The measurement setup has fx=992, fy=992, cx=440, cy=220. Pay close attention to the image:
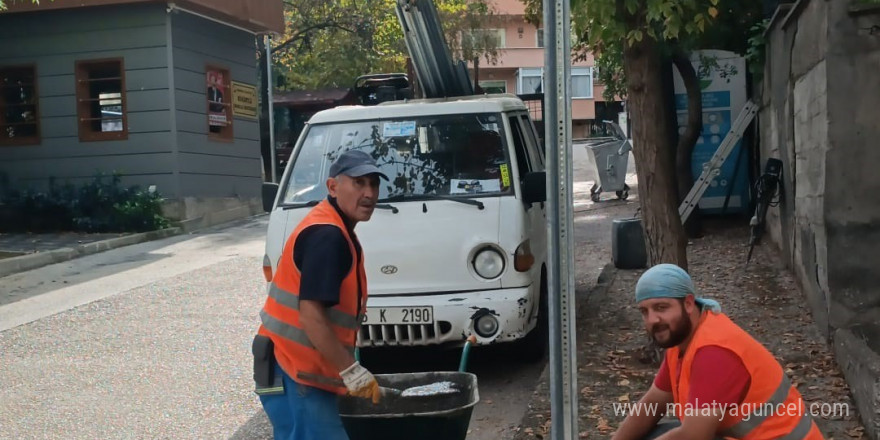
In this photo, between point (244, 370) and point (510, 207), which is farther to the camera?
point (244, 370)

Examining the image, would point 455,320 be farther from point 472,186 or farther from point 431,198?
point 472,186

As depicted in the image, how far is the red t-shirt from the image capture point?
323 centimetres

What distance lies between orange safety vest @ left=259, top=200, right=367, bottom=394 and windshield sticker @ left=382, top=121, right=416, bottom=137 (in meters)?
3.78

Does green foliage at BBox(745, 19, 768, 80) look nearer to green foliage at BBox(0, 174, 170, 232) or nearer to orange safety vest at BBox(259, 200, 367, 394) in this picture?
orange safety vest at BBox(259, 200, 367, 394)

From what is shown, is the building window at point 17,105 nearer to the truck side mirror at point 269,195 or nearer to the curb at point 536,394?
the curb at point 536,394

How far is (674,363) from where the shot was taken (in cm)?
360

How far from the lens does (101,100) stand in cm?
1875

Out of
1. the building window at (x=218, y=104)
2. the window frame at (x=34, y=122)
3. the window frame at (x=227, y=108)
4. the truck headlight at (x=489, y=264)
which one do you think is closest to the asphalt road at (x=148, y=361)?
the truck headlight at (x=489, y=264)

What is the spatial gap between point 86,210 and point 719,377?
15.6m

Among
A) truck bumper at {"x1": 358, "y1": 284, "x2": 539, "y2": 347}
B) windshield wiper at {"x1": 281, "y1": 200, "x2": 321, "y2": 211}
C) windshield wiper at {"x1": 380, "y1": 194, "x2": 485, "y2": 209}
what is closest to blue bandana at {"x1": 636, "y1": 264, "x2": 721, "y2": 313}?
truck bumper at {"x1": 358, "y1": 284, "x2": 539, "y2": 347}

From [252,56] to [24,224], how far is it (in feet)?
21.5

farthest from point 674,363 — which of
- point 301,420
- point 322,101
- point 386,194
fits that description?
point 322,101

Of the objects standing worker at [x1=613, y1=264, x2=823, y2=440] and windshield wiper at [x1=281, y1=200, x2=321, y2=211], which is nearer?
standing worker at [x1=613, y1=264, x2=823, y2=440]

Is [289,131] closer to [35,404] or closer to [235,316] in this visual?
[235,316]
